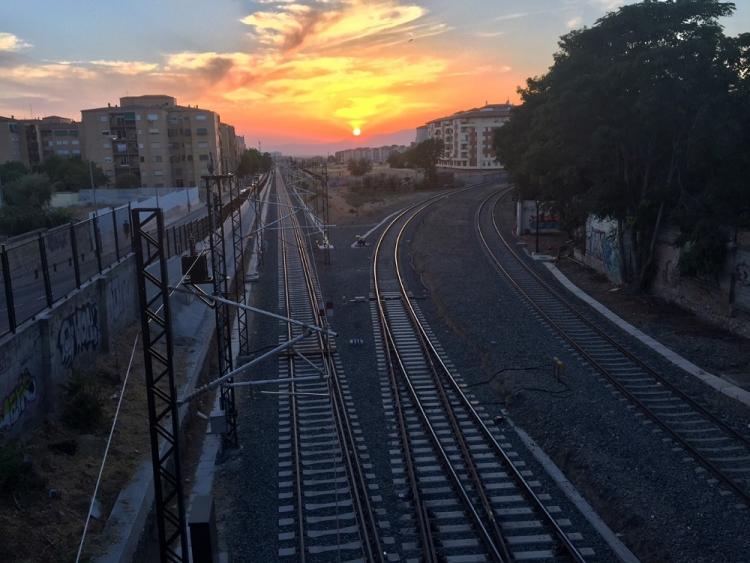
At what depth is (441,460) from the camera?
10.1m

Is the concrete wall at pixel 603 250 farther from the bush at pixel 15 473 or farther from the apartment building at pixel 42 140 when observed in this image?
the apartment building at pixel 42 140

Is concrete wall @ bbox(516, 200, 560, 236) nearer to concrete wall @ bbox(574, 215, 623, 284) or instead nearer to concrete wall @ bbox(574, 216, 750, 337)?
concrete wall @ bbox(574, 215, 623, 284)

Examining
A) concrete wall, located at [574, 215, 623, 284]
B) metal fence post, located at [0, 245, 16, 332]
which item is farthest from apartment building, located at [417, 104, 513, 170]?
metal fence post, located at [0, 245, 16, 332]

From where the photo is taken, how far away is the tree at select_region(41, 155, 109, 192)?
2670 inches

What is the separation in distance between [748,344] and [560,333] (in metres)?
4.31

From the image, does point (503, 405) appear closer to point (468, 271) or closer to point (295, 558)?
point (295, 558)

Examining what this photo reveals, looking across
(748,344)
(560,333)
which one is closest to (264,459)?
(560,333)

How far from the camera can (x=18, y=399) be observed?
973 centimetres

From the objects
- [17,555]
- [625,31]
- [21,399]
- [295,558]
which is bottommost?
[295,558]

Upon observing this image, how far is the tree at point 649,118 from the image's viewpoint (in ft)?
56.5

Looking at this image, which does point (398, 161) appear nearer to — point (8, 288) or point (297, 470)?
point (8, 288)

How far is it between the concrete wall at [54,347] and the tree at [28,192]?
41.1 meters

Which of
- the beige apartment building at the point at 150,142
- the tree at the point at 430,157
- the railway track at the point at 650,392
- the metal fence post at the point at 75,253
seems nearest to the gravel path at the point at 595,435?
the railway track at the point at 650,392

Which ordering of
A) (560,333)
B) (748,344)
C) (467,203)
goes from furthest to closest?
(467,203)
(560,333)
(748,344)
